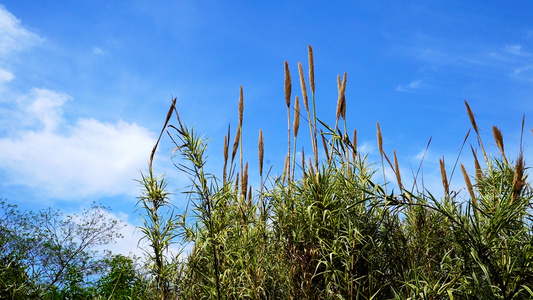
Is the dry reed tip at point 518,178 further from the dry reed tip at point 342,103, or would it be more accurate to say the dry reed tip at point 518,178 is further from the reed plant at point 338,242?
the dry reed tip at point 342,103

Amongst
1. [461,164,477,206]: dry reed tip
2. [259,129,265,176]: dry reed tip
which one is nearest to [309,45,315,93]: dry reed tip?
[259,129,265,176]: dry reed tip

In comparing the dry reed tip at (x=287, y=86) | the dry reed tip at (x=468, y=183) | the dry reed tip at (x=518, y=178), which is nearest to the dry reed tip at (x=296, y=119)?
the dry reed tip at (x=287, y=86)

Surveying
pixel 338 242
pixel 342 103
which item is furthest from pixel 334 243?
pixel 342 103

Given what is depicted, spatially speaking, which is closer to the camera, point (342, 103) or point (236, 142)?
point (342, 103)

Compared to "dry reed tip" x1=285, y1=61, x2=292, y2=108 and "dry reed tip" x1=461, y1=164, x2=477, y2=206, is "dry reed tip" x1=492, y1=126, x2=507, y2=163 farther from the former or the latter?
"dry reed tip" x1=285, y1=61, x2=292, y2=108

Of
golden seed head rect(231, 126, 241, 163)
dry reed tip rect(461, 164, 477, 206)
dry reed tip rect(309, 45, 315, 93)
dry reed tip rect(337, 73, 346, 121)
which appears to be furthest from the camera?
golden seed head rect(231, 126, 241, 163)

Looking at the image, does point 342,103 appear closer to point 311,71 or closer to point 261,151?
point 311,71

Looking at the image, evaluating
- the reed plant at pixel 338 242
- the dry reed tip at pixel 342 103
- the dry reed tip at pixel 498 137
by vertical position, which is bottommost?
the reed plant at pixel 338 242

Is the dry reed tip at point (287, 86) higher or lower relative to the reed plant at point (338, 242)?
higher

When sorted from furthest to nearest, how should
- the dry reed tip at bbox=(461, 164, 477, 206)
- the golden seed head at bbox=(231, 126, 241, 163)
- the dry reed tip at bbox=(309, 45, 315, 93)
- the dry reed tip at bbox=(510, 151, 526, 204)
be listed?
the golden seed head at bbox=(231, 126, 241, 163)
the dry reed tip at bbox=(461, 164, 477, 206)
the dry reed tip at bbox=(309, 45, 315, 93)
the dry reed tip at bbox=(510, 151, 526, 204)

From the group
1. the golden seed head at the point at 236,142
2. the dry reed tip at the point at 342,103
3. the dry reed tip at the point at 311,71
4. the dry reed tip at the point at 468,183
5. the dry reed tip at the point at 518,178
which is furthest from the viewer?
the golden seed head at the point at 236,142

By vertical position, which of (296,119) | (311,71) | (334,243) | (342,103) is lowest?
(334,243)

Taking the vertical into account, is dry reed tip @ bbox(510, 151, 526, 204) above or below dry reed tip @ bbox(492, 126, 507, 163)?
below

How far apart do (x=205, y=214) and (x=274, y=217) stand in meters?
0.52
